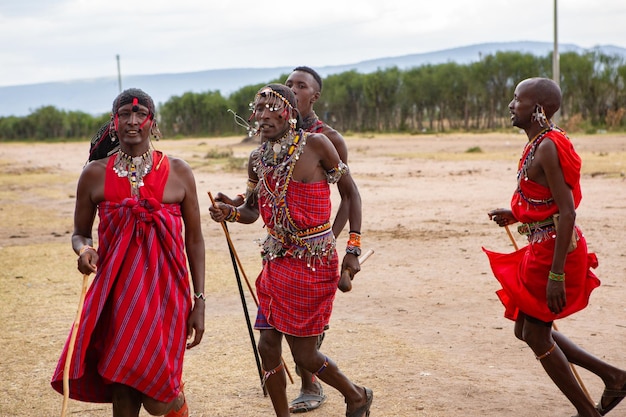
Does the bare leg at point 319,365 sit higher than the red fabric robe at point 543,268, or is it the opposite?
the red fabric robe at point 543,268

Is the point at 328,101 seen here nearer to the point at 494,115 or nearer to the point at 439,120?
the point at 439,120

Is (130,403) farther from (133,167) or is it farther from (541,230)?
(541,230)

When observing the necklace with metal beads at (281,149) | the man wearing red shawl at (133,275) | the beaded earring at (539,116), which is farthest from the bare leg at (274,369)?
the beaded earring at (539,116)

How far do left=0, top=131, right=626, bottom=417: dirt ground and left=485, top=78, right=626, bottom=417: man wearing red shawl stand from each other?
1.82 ft

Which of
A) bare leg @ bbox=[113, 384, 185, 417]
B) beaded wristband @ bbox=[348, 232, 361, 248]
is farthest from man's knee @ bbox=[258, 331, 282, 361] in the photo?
bare leg @ bbox=[113, 384, 185, 417]

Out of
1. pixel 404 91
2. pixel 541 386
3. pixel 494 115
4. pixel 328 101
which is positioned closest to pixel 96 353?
pixel 541 386

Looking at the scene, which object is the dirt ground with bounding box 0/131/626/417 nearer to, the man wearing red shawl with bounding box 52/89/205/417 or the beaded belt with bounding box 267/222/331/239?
the beaded belt with bounding box 267/222/331/239

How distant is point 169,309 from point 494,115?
46.8m

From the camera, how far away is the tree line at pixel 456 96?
41469mm

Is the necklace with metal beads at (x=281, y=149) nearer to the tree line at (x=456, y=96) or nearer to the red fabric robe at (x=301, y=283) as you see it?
the red fabric robe at (x=301, y=283)

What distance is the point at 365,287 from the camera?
8672mm

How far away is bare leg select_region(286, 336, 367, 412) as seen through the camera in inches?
178

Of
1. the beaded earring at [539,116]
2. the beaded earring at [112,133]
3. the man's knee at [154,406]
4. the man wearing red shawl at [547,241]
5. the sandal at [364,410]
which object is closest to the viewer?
the man's knee at [154,406]

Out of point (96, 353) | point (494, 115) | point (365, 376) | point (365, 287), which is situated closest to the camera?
point (96, 353)
